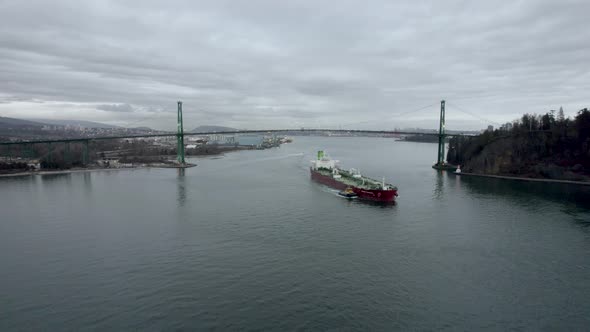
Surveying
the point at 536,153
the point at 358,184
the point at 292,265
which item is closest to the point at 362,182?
the point at 358,184

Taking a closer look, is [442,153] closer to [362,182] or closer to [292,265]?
[362,182]

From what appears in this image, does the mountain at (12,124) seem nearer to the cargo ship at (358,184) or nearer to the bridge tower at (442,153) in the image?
the cargo ship at (358,184)

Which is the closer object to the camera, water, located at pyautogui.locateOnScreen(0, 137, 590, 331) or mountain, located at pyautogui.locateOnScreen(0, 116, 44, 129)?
water, located at pyautogui.locateOnScreen(0, 137, 590, 331)

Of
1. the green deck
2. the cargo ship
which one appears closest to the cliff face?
the cargo ship

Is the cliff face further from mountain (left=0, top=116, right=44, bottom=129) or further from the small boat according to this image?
mountain (left=0, top=116, right=44, bottom=129)

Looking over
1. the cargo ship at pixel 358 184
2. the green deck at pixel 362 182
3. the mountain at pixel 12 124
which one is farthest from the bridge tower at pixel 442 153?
the mountain at pixel 12 124
